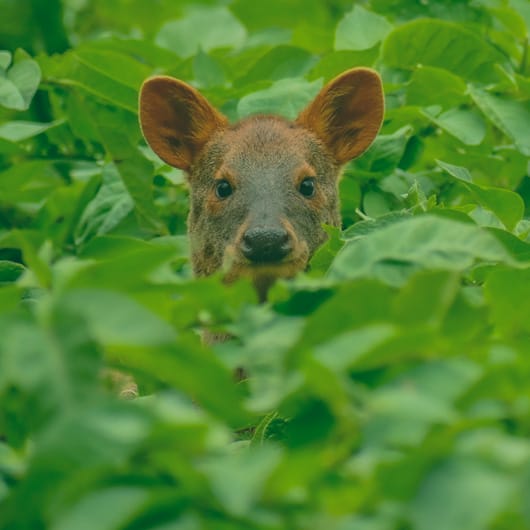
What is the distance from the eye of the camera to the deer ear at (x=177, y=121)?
819 centimetres

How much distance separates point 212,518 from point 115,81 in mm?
4727

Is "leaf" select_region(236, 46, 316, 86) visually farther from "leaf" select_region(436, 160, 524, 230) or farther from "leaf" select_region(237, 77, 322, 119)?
"leaf" select_region(436, 160, 524, 230)

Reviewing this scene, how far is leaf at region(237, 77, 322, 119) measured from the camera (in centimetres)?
766

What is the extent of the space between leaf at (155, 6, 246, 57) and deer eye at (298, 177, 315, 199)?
1.81 meters

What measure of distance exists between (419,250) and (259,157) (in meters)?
3.53

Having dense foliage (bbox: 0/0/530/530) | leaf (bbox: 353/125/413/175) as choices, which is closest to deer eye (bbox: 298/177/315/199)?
leaf (bbox: 353/125/413/175)

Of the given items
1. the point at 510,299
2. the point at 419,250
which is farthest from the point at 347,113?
the point at 419,250

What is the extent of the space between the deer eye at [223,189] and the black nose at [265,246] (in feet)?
2.41

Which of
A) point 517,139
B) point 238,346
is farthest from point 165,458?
point 517,139

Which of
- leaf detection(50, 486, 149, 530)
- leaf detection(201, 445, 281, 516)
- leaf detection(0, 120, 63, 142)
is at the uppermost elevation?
leaf detection(201, 445, 281, 516)

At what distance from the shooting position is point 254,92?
7934 millimetres

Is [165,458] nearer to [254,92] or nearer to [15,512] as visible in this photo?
[15,512]

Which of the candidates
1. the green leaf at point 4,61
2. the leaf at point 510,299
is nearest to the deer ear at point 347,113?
the green leaf at point 4,61

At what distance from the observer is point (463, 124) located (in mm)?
7590
